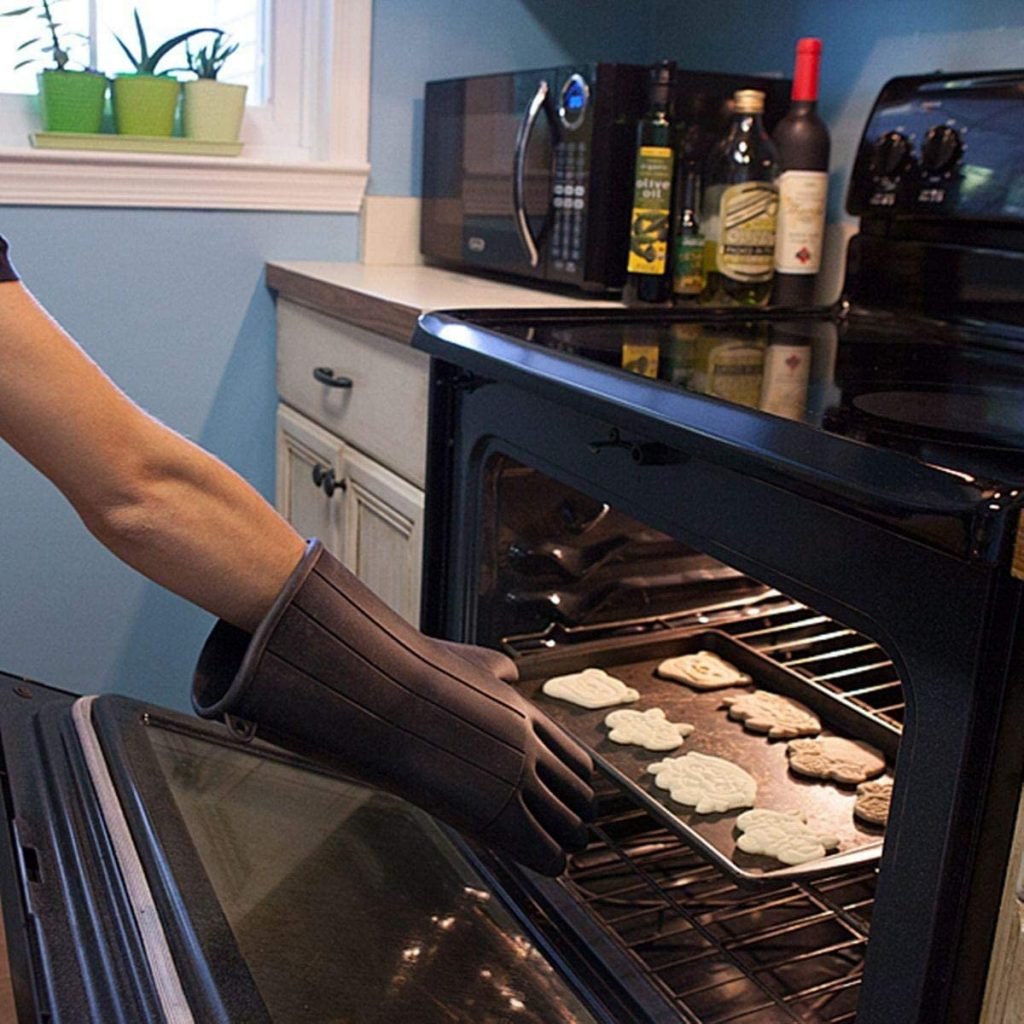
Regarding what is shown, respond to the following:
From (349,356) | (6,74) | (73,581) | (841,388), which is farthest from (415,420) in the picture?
(6,74)

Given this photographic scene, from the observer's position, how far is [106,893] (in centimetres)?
80

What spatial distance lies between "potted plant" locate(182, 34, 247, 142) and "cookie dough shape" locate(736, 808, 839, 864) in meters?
1.38

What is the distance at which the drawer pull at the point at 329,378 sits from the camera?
5.44ft

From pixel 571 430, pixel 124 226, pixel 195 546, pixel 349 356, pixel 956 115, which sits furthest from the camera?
pixel 124 226

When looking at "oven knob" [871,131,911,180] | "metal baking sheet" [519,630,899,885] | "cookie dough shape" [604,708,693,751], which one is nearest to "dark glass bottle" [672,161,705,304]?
"oven knob" [871,131,911,180]

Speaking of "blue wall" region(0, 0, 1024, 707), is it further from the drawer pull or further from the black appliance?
the black appliance

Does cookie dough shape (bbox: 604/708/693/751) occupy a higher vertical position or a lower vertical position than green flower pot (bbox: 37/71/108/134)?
lower

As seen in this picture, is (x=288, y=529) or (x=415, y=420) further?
(x=415, y=420)

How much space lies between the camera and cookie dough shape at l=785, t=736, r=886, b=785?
1.10m

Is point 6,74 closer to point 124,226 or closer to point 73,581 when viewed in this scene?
point 124,226

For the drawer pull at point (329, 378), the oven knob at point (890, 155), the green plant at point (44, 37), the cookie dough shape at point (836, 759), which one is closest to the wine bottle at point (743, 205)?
the oven knob at point (890, 155)

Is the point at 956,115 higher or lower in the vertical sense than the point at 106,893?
higher

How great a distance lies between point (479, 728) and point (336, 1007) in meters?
0.18

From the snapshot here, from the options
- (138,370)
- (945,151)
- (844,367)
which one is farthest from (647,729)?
(138,370)
